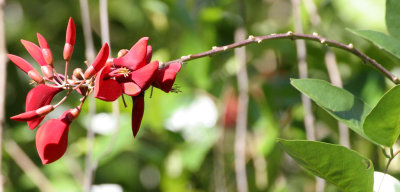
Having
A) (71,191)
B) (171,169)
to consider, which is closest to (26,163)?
(71,191)

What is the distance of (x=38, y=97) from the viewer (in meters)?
0.78

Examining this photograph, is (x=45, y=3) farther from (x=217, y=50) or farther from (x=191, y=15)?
(x=217, y=50)

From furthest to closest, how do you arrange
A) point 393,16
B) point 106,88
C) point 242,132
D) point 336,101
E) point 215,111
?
1. point 215,111
2. point 242,132
3. point 393,16
4. point 336,101
5. point 106,88

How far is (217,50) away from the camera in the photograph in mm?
830

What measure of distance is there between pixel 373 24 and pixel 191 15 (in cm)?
56

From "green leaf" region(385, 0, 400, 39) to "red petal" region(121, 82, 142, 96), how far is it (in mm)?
468

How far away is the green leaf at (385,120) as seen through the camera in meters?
0.81

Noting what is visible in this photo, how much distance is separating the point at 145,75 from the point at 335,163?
0.29 meters

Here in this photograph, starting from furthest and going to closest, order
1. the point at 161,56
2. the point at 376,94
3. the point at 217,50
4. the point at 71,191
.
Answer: the point at 71,191 → the point at 161,56 → the point at 376,94 → the point at 217,50

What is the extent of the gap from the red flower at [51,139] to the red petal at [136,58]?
115 mm

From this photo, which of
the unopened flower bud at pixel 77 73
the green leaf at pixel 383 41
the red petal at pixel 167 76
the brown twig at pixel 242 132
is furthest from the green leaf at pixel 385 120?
the brown twig at pixel 242 132

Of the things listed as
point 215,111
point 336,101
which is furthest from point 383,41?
point 215,111

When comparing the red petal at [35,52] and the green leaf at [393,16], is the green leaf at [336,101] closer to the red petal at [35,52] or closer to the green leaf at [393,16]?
the green leaf at [393,16]

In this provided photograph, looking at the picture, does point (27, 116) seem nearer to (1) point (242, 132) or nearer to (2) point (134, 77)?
(2) point (134, 77)
